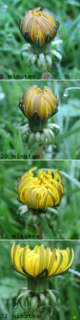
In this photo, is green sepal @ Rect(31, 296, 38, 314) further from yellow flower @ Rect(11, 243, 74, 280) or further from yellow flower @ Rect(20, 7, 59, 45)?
yellow flower @ Rect(20, 7, 59, 45)

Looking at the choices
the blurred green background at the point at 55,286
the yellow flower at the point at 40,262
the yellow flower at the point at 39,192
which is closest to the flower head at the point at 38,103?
the yellow flower at the point at 39,192

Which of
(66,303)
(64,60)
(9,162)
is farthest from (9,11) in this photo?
(66,303)

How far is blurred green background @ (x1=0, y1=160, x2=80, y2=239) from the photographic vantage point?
1326 mm

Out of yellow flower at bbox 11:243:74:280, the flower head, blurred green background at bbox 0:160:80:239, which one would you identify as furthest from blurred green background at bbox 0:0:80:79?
yellow flower at bbox 11:243:74:280

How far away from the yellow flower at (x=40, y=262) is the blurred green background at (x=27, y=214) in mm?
359

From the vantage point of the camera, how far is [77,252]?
1.31 meters

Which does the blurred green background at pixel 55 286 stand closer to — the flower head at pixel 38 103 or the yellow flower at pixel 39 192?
the yellow flower at pixel 39 192

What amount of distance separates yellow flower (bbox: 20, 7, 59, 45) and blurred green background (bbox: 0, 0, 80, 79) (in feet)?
1.35

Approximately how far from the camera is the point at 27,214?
4.30ft

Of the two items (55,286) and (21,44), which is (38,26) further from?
(55,286)

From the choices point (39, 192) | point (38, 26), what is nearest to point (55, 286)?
point (39, 192)

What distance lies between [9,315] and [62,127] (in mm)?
605

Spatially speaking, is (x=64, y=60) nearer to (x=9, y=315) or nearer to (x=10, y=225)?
(x=10, y=225)

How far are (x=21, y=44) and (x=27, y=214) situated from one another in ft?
2.18
